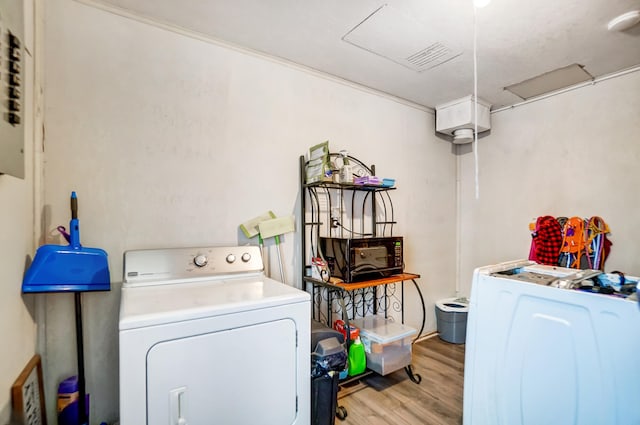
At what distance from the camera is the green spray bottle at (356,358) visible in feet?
7.31

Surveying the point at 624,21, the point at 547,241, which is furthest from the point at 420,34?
the point at 547,241

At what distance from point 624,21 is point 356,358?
266cm

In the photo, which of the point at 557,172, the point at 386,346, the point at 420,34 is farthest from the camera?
the point at 557,172

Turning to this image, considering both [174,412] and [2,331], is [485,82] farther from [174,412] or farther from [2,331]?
[2,331]

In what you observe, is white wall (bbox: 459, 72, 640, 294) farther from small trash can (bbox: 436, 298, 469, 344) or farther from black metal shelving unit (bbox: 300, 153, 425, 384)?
black metal shelving unit (bbox: 300, 153, 425, 384)

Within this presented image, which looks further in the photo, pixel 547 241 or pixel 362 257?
pixel 547 241

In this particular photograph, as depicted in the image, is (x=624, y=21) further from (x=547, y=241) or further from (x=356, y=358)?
(x=356, y=358)

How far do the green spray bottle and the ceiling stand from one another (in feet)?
6.84

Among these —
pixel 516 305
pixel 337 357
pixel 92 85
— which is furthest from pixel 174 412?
pixel 92 85

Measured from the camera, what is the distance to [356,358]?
224 cm

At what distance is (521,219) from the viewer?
305cm

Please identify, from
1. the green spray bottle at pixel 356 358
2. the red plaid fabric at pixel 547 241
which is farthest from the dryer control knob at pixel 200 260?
the red plaid fabric at pixel 547 241

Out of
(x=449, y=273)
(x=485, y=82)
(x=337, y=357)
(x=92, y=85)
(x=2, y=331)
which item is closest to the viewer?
(x=2, y=331)

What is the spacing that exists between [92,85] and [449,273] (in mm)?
3501
